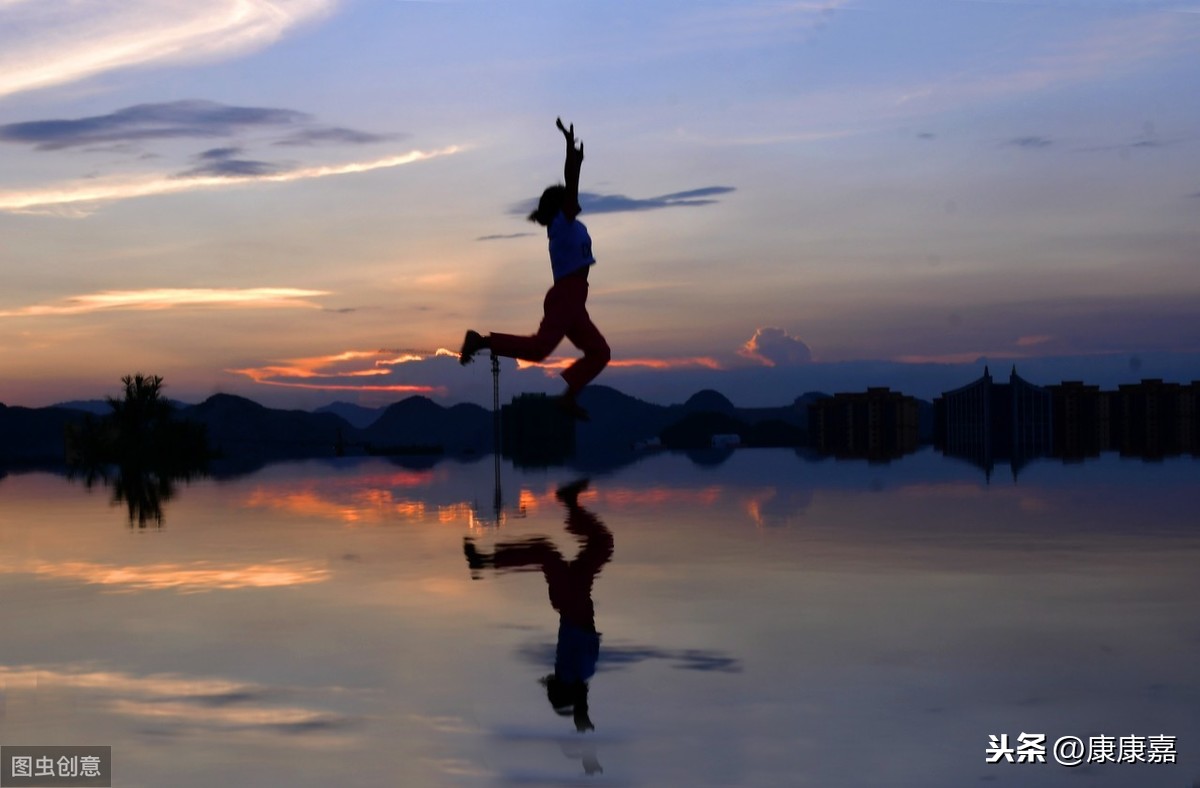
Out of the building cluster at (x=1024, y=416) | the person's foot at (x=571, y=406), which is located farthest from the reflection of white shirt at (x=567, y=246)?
the building cluster at (x=1024, y=416)

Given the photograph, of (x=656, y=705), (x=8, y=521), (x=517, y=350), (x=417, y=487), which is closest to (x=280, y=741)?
(x=656, y=705)

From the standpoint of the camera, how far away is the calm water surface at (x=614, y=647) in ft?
23.6

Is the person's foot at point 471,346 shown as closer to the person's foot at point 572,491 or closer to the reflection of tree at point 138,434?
the person's foot at point 572,491

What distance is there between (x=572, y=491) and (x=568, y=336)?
13.9 meters

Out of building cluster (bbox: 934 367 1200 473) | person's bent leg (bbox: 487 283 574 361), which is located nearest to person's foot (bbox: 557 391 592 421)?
person's bent leg (bbox: 487 283 574 361)

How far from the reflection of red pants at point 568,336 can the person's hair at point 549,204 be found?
59cm

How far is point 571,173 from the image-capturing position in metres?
12.1

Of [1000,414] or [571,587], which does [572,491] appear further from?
[1000,414]

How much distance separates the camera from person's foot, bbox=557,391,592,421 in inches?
536

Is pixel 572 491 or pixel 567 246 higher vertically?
pixel 567 246

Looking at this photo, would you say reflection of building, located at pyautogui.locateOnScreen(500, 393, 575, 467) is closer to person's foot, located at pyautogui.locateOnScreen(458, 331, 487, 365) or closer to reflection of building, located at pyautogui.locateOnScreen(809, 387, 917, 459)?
reflection of building, located at pyautogui.locateOnScreen(809, 387, 917, 459)

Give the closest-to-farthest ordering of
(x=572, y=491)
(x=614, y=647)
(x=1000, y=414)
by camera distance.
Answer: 1. (x=614, y=647)
2. (x=572, y=491)
3. (x=1000, y=414)

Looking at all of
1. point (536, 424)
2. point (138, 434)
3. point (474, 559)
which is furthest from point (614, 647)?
point (536, 424)

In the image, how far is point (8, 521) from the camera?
2262 centimetres
